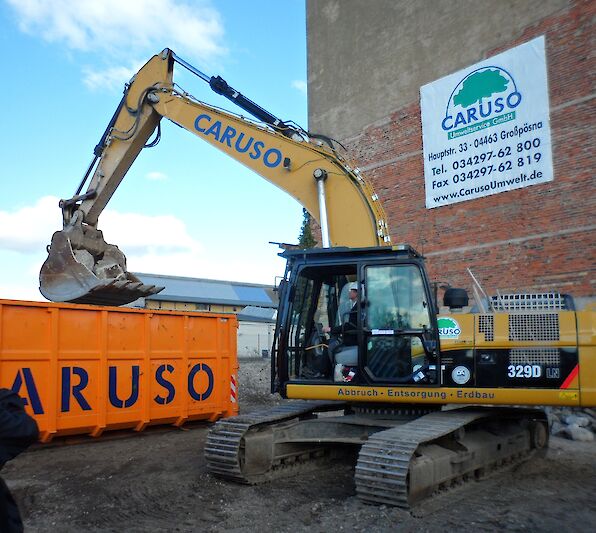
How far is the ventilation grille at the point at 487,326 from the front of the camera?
6238 millimetres

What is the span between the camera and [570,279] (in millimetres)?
12539

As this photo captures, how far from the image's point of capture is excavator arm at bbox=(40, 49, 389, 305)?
7867 mm

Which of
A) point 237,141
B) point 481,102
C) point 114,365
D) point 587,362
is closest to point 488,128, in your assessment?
point 481,102

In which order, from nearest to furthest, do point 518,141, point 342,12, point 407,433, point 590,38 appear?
point 407,433
point 590,38
point 518,141
point 342,12

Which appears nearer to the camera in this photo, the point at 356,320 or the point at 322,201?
the point at 356,320

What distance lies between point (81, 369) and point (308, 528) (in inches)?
177

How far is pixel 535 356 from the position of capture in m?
6.09

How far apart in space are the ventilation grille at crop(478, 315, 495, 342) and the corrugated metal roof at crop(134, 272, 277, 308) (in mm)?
34389

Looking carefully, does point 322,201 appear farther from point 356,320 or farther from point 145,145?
point 145,145

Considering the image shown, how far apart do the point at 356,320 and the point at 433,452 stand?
5.00 ft

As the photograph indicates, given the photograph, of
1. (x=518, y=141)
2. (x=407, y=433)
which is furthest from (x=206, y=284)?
(x=407, y=433)

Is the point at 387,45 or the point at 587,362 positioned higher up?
the point at 387,45

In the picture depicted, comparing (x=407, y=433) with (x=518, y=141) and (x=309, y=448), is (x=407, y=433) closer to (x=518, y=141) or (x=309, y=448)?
(x=309, y=448)

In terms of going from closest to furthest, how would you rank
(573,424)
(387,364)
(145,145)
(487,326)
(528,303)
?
(487,326), (387,364), (528,303), (573,424), (145,145)
